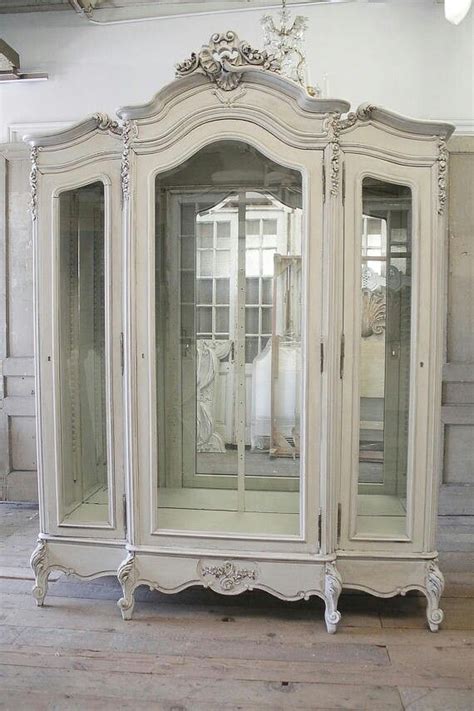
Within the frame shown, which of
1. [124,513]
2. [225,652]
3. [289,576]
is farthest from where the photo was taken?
[124,513]

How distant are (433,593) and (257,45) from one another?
Result: 2693 mm

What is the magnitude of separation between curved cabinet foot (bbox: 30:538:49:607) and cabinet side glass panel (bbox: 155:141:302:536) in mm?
480

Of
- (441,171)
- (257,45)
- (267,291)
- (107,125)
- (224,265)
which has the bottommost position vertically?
(267,291)

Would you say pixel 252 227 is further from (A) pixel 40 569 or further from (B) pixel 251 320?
(A) pixel 40 569

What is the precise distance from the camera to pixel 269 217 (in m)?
2.16

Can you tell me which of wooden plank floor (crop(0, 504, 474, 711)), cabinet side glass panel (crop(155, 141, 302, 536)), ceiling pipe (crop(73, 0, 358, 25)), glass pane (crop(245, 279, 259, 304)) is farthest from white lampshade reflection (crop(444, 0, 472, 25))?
wooden plank floor (crop(0, 504, 474, 711))

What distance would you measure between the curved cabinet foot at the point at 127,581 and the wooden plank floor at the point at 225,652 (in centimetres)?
5

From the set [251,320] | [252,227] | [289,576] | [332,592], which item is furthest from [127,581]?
[252,227]

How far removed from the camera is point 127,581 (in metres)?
2.05

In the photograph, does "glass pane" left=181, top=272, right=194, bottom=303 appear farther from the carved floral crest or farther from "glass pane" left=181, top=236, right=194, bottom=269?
the carved floral crest

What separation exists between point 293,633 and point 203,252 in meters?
1.44

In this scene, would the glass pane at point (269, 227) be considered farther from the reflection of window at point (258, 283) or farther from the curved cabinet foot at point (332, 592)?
the curved cabinet foot at point (332, 592)

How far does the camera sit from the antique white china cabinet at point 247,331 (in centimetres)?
196

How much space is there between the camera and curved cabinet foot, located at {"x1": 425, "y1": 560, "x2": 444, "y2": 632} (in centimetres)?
201
